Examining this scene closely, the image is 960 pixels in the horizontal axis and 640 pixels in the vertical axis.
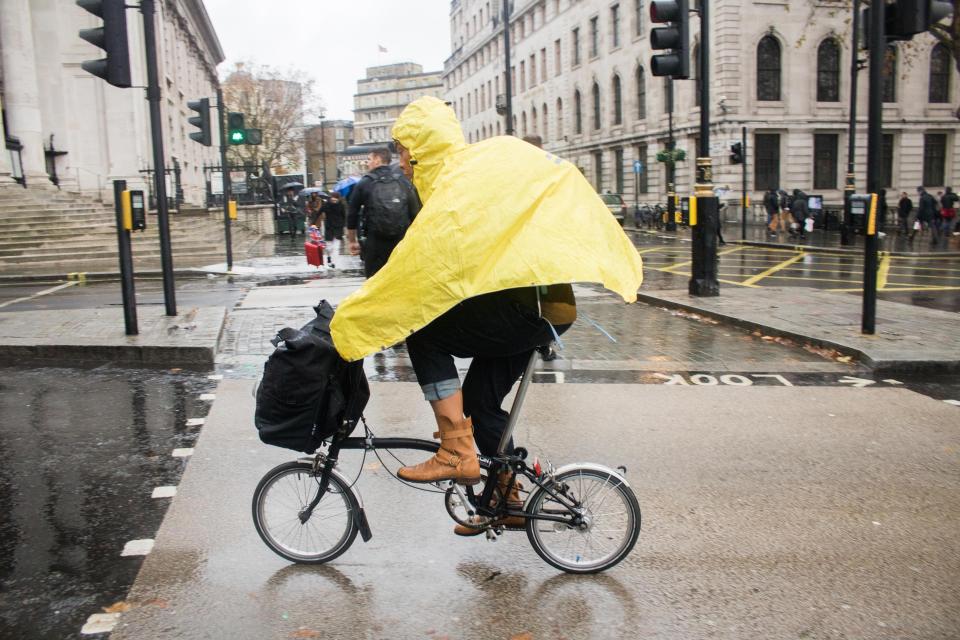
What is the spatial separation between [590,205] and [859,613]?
1.90 m

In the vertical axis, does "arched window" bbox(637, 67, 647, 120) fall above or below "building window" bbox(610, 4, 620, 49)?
below

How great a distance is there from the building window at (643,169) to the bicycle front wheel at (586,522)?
48351 millimetres

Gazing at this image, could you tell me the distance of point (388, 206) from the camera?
7.74m

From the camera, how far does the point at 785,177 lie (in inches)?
1693

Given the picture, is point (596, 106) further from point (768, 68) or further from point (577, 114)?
point (768, 68)

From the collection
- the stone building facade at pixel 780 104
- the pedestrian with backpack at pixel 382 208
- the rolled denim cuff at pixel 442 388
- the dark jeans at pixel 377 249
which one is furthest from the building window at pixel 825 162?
the rolled denim cuff at pixel 442 388

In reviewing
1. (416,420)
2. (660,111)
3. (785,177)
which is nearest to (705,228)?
(416,420)

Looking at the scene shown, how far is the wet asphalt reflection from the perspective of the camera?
3.51m

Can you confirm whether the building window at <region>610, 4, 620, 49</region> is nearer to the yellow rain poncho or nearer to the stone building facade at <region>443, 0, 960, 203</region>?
the stone building facade at <region>443, 0, 960, 203</region>

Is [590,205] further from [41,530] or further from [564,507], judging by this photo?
[41,530]

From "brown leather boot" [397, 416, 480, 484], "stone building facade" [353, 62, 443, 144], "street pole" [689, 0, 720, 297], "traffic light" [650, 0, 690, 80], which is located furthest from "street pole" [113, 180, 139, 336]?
"stone building facade" [353, 62, 443, 144]

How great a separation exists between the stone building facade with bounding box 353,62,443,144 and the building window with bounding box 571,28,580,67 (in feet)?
351

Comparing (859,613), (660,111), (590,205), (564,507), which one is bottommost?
(859,613)

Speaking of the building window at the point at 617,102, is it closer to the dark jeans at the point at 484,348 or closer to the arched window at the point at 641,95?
the arched window at the point at 641,95
